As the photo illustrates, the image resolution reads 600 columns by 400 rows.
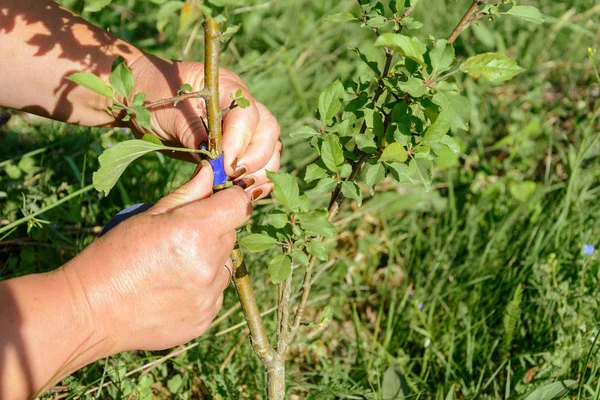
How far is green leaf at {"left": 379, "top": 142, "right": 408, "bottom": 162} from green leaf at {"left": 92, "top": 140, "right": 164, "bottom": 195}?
0.42m

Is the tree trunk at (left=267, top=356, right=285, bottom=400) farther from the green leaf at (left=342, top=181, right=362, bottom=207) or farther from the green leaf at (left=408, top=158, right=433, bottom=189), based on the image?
the green leaf at (left=408, top=158, right=433, bottom=189)

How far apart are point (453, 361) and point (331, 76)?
5.31 feet

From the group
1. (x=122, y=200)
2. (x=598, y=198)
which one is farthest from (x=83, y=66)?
(x=598, y=198)

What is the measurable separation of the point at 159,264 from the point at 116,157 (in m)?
0.23

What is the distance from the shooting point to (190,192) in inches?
48.2

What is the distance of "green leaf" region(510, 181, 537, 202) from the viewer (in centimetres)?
242

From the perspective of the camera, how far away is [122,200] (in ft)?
7.14

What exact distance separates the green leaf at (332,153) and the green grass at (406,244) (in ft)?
2.28

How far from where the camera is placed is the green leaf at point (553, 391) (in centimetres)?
154

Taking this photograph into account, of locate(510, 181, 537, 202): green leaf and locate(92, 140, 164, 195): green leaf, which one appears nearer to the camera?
locate(92, 140, 164, 195): green leaf

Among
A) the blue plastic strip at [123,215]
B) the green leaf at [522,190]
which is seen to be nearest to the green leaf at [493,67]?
the blue plastic strip at [123,215]

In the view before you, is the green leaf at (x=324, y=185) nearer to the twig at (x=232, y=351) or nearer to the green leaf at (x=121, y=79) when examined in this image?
the green leaf at (x=121, y=79)

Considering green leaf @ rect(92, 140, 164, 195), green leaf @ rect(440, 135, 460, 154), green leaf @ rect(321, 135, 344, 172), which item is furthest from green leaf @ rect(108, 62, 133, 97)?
green leaf @ rect(440, 135, 460, 154)

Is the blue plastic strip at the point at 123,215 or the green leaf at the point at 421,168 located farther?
the blue plastic strip at the point at 123,215
